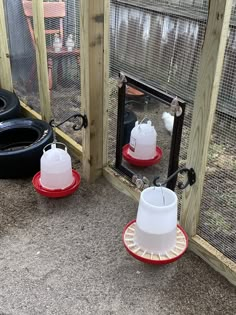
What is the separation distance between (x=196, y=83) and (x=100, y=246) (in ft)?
2.65

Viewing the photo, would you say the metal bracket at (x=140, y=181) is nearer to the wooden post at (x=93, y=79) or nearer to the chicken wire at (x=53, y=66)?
the wooden post at (x=93, y=79)

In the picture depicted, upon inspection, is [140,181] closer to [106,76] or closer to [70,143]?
[106,76]

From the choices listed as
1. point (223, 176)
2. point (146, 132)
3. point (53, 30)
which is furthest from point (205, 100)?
point (53, 30)

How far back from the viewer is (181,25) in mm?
1424

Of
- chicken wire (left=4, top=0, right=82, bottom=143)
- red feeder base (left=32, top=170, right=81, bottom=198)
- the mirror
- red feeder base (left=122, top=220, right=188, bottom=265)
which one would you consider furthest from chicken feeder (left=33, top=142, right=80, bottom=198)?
red feeder base (left=122, top=220, right=188, bottom=265)

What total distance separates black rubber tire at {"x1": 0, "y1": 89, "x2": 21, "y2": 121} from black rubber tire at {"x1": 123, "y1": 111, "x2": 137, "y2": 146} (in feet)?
2.98

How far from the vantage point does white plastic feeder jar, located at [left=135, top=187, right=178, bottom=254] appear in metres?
1.46

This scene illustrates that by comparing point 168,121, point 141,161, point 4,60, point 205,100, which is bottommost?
point 141,161

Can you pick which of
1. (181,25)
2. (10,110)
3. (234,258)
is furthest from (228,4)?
(10,110)

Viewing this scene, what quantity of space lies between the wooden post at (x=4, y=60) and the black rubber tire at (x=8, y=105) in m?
0.13

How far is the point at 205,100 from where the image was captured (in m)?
1.37

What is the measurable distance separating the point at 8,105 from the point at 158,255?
155 cm

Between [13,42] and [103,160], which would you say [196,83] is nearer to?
[103,160]

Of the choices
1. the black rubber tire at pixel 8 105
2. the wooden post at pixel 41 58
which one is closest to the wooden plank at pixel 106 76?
the wooden post at pixel 41 58
